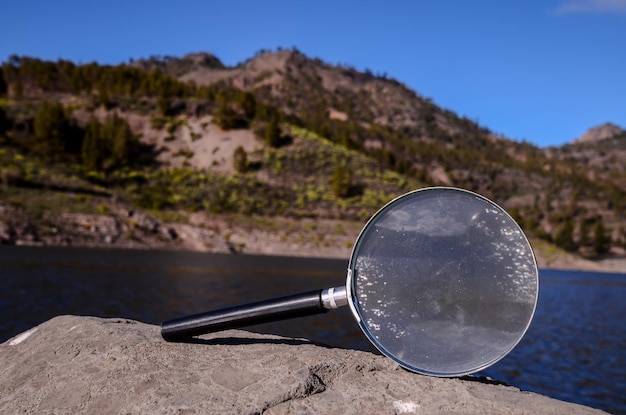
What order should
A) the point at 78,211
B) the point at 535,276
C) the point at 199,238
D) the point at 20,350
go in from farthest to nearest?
the point at 199,238 → the point at 78,211 → the point at 20,350 → the point at 535,276

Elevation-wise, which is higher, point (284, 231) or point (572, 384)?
point (572, 384)

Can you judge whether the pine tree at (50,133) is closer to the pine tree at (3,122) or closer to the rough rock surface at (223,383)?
the pine tree at (3,122)

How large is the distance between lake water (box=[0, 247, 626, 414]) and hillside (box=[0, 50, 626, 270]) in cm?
1970

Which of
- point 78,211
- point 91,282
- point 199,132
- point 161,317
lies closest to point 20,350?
point 161,317

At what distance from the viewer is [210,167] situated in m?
65.1

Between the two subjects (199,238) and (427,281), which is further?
(199,238)

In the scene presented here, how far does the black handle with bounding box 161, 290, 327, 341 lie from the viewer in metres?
3.33

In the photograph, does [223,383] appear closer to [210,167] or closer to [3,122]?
[210,167]

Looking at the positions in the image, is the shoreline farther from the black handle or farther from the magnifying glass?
the magnifying glass

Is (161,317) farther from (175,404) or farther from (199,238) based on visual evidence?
(199,238)

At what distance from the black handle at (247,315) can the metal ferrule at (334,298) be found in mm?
34

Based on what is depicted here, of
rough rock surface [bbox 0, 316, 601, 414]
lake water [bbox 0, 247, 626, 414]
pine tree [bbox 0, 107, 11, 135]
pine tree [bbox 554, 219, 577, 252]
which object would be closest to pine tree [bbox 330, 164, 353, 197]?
lake water [bbox 0, 247, 626, 414]

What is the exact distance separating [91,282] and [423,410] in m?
17.5

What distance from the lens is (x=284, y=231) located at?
5084cm
